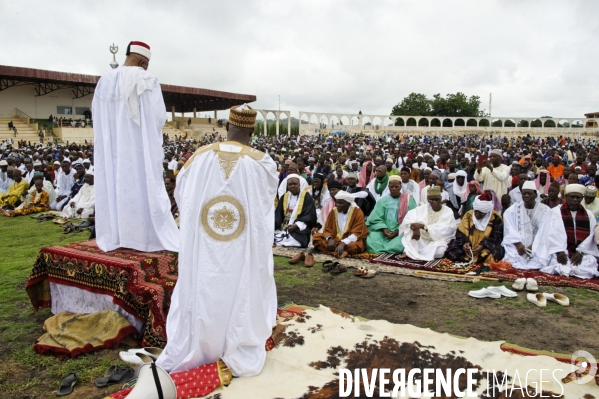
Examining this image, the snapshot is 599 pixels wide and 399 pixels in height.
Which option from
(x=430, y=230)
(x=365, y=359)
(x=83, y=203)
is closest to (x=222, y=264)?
(x=365, y=359)

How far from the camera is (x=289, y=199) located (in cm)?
771

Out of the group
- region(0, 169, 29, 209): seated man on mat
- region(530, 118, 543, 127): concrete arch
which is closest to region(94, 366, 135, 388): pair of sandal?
region(0, 169, 29, 209): seated man on mat

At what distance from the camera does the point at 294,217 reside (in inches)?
294

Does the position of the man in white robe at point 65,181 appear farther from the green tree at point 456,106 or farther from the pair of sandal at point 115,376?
the green tree at point 456,106

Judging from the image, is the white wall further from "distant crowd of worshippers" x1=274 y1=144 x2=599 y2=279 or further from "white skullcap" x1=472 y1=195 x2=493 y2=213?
"white skullcap" x1=472 y1=195 x2=493 y2=213

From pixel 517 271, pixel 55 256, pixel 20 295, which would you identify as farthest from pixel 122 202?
pixel 517 271

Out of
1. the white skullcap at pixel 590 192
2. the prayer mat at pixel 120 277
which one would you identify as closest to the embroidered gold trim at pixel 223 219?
the prayer mat at pixel 120 277

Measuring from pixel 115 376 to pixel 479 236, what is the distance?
5.13 meters

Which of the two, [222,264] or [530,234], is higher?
[222,264]

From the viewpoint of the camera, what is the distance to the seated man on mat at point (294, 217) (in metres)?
7.22

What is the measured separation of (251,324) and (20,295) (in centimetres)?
321

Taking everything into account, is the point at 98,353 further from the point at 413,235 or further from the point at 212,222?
the point at 413,235

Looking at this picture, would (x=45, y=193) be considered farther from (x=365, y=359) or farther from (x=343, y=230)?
(x=365, y=359)

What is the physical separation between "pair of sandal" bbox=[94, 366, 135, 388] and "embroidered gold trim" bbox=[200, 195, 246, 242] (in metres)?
1.20
